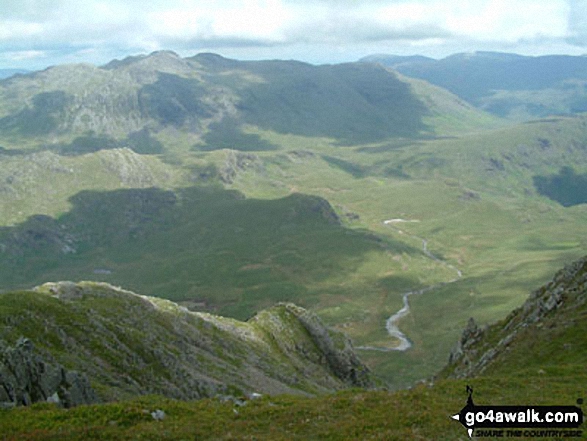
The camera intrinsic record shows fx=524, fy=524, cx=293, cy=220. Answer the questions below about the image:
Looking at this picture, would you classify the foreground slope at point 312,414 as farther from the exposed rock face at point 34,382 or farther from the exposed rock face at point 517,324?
the exposed rock face at point 517,324

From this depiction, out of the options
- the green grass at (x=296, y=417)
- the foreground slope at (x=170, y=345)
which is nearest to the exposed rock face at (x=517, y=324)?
the green grass at (x=296, y=417)

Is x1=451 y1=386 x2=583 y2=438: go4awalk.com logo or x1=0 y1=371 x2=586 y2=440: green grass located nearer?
x1=451 y1=386 x2=583 y2=438: go4awalk.com logo

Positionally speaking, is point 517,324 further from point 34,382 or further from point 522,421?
point 34,382

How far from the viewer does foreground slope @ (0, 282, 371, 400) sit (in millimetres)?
69625

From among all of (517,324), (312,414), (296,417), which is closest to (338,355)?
(517,324)

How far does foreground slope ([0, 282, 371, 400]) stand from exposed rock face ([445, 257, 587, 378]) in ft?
100

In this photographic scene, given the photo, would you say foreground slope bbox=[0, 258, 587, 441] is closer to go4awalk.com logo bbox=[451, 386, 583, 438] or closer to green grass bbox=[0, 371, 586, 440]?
green grass bbox=[0, 371, 586, 440]

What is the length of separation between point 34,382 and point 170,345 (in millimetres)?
44019

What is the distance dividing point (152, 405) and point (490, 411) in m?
25.1

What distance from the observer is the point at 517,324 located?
87.4 m

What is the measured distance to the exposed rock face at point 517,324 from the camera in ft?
250

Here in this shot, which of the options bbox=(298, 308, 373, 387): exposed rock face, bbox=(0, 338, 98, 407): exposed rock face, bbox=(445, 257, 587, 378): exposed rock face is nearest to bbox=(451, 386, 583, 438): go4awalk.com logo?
Result: bbox=(0, 338, 98, 407): exposed rock face

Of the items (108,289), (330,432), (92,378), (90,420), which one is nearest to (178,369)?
(92,378)

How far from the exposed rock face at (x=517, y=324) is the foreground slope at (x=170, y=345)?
100ft
